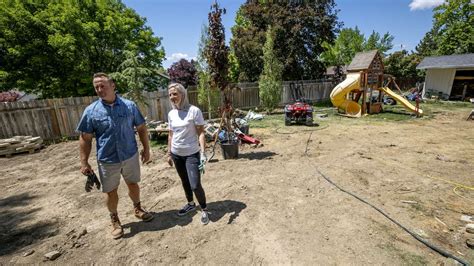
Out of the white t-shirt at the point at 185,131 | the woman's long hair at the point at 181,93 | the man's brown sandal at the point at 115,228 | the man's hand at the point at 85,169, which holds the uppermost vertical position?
the woman's long hair at the point at 181,93

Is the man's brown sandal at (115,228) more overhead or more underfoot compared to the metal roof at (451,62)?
more underfoot

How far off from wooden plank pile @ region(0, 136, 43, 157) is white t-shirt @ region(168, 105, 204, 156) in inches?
275

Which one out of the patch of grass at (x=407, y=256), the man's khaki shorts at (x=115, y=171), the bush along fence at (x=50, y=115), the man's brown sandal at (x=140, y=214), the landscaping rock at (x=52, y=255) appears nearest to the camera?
the patch of grass at (x=407, y=256)

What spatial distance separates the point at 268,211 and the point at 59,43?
555 inches

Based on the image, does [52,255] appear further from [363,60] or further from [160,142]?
[363,60]

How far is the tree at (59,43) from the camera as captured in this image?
12320 millimetres

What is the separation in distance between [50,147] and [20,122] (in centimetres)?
127

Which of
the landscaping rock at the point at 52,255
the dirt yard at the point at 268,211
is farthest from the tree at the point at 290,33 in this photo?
the landscaping rock at the point at 52,255

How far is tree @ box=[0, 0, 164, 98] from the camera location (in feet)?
40.4

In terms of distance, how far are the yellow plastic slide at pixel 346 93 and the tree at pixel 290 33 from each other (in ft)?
16.8

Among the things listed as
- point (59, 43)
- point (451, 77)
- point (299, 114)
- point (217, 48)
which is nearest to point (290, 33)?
point (299, 114)

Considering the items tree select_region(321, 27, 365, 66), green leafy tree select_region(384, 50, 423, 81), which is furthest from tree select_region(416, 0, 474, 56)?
tree select_region(321, 27, 365, 66)

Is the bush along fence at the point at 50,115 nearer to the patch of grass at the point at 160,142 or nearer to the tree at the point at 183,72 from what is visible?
the patch of grass at the point at 160,142

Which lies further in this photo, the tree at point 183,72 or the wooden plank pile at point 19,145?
the tree at point 183,72
